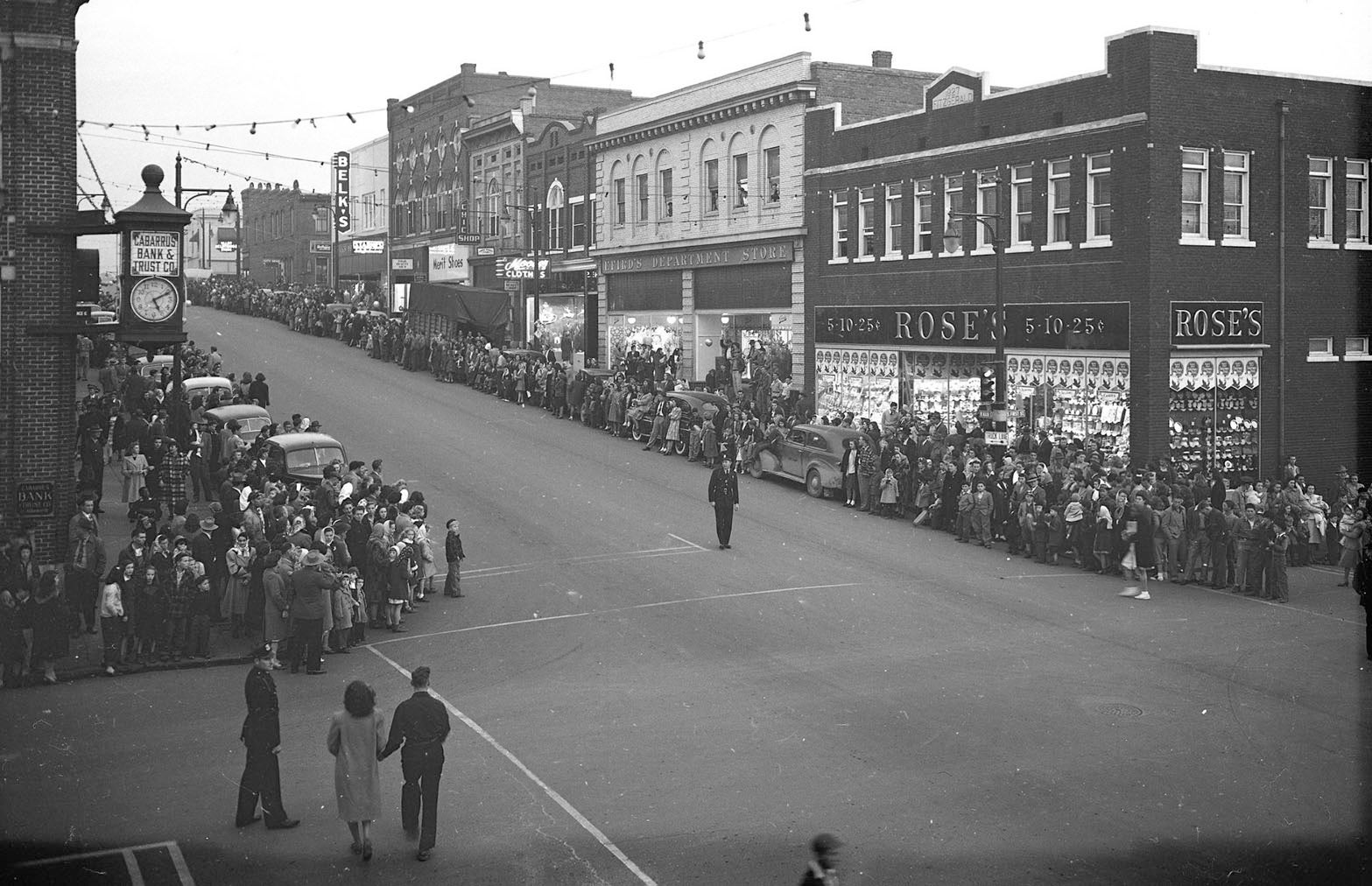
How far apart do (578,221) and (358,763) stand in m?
50.0

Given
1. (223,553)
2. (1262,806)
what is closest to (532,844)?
(1262,806)

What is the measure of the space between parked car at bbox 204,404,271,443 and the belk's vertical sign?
53.7 meters

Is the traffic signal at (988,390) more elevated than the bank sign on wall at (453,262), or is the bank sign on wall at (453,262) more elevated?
the bank sign on wall at (453,262)

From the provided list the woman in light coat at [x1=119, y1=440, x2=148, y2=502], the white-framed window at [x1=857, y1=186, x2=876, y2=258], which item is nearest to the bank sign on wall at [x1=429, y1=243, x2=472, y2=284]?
the white-framed window at [x1=857, y1=186, x2=876, y2=258]

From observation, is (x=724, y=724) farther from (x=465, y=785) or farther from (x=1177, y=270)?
(x=1177, y=270)

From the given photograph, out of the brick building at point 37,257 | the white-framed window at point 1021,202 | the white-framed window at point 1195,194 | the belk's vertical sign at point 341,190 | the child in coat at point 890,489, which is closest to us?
the brick building at point 37,257

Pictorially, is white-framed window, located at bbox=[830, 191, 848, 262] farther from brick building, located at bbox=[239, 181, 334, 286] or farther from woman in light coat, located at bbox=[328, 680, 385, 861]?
brick building, located at bbox=[239, 181, 334, 286]

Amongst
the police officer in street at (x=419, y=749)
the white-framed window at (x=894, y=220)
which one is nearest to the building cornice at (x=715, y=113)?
the white-framed window at (x=894, y=220)

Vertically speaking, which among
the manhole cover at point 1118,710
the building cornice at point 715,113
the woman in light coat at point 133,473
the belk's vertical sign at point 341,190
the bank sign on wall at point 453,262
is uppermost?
the belk's vertical sign at point 341,190

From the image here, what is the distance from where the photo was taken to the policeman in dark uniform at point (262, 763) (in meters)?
11.7

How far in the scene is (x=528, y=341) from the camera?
6100 centimetres

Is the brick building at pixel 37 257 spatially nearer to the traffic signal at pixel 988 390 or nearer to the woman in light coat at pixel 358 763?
the woman in light coat at pixel 358 763

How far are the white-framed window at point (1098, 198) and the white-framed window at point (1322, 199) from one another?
5.20 m

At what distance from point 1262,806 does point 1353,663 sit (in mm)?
6651
